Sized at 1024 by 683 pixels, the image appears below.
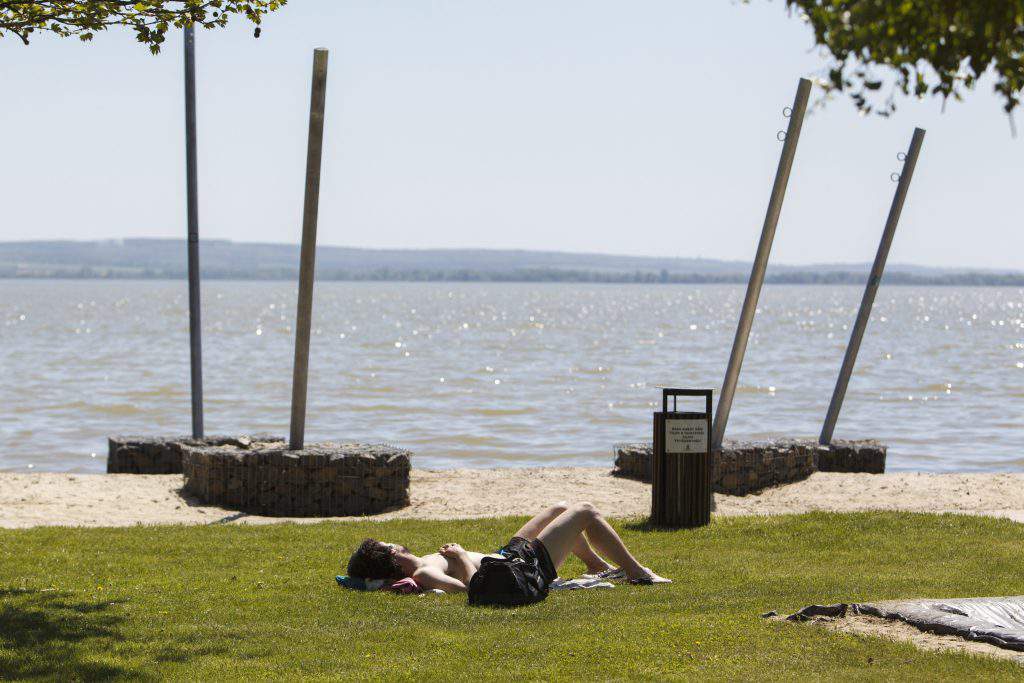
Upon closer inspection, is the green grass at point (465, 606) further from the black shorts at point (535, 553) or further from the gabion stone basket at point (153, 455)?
the gabion stone basket at point (153, 455)

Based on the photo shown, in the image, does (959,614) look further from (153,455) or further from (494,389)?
(494,389)

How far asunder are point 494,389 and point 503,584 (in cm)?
3253

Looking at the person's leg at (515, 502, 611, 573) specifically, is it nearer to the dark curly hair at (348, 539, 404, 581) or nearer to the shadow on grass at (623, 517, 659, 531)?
the dark curly hair at (348, 539, 404, 581)

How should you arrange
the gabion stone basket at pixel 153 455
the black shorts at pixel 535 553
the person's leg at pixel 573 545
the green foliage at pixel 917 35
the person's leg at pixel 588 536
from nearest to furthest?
the green foliage at pixel 917 35 → the black shorts at pixel 535 553 → the person's leg at pixel 588 536 → the person's leg at pixel 573 545 → the gabion stone basket at pixel 153 455

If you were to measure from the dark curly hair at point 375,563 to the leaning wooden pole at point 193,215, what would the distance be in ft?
22.6

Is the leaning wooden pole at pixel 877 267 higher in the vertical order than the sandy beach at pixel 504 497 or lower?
higher

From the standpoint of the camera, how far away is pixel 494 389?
4078 cm

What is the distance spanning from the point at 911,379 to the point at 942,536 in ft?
124

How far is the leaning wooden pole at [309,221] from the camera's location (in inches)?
514

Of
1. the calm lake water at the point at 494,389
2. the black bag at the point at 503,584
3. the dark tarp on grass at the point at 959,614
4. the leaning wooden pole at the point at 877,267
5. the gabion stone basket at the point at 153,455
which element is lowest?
the calm lake water at the point at 494,389

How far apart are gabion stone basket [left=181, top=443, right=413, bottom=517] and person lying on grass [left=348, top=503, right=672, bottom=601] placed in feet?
14.9

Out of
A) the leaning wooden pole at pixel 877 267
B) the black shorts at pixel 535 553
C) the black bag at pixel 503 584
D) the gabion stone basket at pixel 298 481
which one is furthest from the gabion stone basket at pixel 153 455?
the black bag at pixel 503 584

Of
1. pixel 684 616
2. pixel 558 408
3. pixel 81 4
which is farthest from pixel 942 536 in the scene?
pixel 558 408

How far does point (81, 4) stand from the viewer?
870cm
